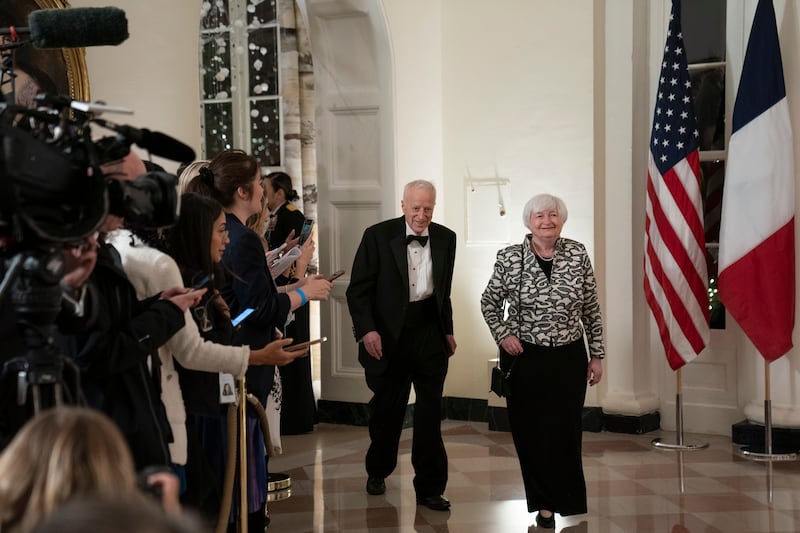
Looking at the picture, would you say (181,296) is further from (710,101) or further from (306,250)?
(710,101)

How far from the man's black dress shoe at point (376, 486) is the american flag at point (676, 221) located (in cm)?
206

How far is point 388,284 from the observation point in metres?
5.54

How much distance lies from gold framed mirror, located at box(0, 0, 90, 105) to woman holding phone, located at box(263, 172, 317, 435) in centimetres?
138

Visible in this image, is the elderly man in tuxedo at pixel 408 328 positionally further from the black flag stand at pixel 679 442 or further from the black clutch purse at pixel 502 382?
the black flag stand at pixel 679 442

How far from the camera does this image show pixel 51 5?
6.06 meters

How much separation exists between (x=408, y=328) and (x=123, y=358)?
2872mm

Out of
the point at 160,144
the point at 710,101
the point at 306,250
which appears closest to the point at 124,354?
the point at 160,144

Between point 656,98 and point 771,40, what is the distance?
849 mm

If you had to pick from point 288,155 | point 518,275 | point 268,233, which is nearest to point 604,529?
point 518,275

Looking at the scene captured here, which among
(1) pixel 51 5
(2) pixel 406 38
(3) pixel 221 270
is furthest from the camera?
(2) pixel 406 38

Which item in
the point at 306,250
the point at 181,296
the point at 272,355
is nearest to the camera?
the point at 181,296

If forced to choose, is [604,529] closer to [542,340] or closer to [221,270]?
[542,340]

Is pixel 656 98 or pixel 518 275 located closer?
pixel 518 275

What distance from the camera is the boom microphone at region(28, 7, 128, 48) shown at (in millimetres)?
2432
